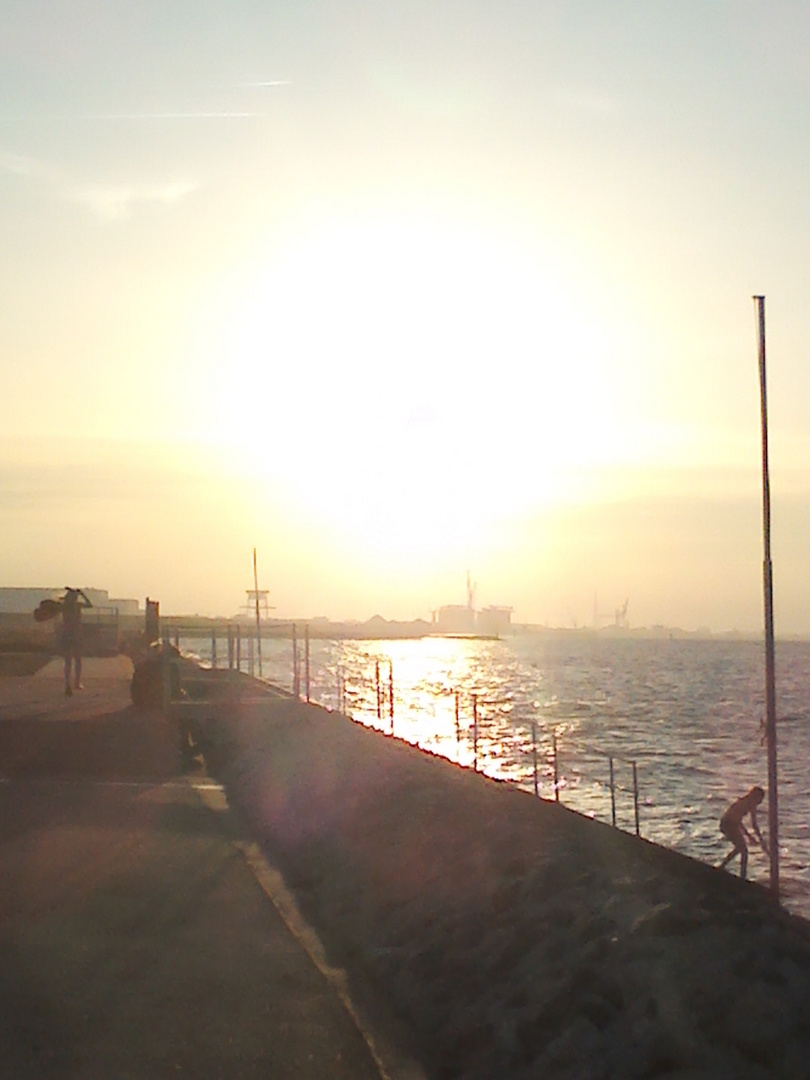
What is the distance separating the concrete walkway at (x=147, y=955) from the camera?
8.49 metres

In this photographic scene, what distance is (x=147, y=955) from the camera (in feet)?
35.8

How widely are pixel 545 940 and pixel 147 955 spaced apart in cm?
307

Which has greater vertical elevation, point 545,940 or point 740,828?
point 545,940

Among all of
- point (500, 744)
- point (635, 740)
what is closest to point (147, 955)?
point (500, 744)

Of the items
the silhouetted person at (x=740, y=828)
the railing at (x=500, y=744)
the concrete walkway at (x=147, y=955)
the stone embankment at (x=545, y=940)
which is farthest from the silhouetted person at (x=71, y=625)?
the silhouetted person at (x=740, y=828)

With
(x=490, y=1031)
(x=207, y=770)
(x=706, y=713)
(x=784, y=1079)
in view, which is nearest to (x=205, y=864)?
(x=490, y=1031)

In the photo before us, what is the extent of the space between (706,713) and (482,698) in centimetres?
2119

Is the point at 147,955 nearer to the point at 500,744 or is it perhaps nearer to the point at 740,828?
the point at 740,828

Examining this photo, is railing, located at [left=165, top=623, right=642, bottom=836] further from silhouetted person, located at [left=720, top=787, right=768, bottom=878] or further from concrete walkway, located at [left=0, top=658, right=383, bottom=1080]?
concrete walkway, located at [left=0, top=658, right=383, bottom=1080]

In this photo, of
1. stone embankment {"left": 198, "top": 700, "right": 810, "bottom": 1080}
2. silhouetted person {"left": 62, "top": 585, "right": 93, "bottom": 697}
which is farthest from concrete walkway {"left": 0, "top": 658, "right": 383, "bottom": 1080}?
silhouetted person {"left": 62, "top": 585, "right": 93, "bottom": 697}

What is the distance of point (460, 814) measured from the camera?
53.2ft

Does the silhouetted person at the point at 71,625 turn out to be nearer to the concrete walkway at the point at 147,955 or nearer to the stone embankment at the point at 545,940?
the concrete walkway at the point at 147,955

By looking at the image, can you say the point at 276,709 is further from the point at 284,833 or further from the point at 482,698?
the point at 482,698

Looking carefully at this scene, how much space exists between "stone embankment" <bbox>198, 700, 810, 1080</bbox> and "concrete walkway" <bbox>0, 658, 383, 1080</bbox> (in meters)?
0.67
